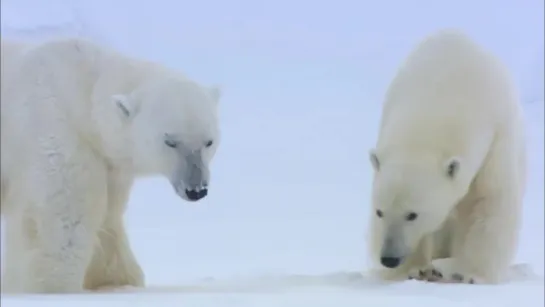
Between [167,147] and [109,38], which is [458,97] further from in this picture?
[109,38]

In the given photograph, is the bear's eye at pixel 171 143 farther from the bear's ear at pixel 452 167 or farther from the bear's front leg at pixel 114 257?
the bear's ear at pixel 452 167

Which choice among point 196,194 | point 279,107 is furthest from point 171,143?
point 279,107

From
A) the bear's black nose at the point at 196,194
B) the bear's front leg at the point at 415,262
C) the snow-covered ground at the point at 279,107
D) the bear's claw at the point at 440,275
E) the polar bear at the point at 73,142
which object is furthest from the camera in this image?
the snow-covered ground at the point at 279,107

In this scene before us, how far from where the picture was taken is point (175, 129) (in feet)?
6.51

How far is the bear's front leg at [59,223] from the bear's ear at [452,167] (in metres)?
0.81

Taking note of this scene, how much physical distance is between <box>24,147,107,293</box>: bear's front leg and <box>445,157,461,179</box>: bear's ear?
0.81 m

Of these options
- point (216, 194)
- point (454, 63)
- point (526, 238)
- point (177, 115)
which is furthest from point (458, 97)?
point (526, 238)

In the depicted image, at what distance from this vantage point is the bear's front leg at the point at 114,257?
2.35 metres

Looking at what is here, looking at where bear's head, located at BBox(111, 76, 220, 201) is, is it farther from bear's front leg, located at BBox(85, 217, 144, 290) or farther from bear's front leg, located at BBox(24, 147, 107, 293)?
bear's front leg, located at BBox(85, 217, 144, 290)

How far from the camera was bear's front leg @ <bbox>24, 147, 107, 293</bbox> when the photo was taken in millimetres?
2078

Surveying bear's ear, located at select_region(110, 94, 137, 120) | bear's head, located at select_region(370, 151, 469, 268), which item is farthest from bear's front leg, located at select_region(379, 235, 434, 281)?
bear's ear, located at select_region(110, 94, 137, 120)

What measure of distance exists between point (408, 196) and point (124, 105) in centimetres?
65

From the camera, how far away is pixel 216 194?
10.5 feet

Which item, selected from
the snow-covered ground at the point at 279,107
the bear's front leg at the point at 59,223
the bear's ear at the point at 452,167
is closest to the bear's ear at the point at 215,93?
the bear's front leg at the point at 59,223
